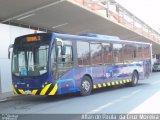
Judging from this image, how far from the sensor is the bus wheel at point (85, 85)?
16.8 metres

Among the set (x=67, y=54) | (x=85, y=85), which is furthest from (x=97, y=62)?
(x=67, y=54)

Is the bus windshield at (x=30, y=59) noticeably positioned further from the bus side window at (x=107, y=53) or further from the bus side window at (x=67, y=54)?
the bus side window at (x=107, y=53)

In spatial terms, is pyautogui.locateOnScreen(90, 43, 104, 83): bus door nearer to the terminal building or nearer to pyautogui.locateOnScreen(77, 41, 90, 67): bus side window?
pyautogui.locateOnScreen(77, 41, 90, 67): bus side window

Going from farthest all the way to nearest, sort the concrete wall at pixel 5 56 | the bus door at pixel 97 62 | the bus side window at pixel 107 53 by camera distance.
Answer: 1. the concrete wall at pixel 5 56
2. the bus side window at pixel 107 53
3. the bus door at pixel 97 62

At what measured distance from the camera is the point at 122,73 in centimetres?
2097

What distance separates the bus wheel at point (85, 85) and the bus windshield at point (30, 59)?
2597 mm

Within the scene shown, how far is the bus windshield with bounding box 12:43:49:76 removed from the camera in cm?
1489

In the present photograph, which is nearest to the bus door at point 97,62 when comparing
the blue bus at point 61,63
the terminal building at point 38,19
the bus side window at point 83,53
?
the blue bus at point 61,63

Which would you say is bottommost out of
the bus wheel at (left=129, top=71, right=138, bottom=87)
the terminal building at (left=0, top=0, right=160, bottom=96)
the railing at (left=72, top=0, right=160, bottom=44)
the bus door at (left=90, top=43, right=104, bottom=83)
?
the bus wheel at (left=129, top=71, right=138, bottom=87)

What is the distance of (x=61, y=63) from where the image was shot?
50.1ft

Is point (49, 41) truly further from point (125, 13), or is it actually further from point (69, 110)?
point (125, 13)

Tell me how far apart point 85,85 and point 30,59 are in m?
3.03

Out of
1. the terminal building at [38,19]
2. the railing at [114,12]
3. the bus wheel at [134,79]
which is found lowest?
the bus wheel at [134,79]

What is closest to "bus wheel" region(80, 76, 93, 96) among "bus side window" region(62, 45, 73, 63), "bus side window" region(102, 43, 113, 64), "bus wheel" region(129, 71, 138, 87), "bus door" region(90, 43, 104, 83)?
"bus door" region(90, 43, 104, 83)
